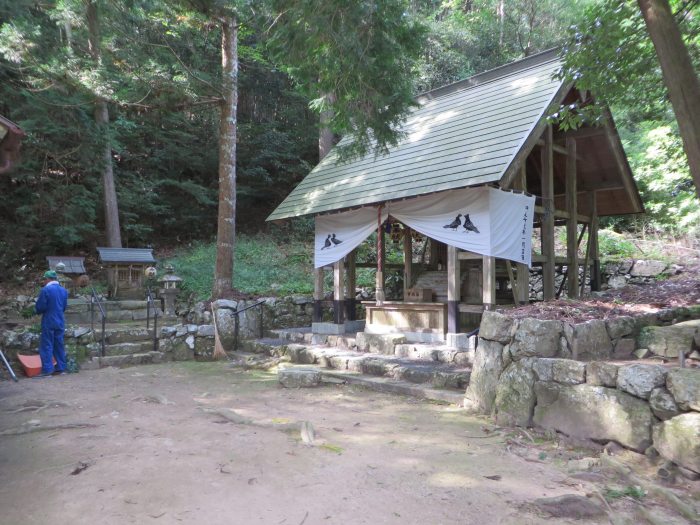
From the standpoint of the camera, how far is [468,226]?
24.9 feet

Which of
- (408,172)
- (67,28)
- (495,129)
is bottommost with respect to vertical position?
(408,172)

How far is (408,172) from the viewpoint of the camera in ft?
29.0

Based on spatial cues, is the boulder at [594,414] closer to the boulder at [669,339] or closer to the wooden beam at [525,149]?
the boulder at [669,339]

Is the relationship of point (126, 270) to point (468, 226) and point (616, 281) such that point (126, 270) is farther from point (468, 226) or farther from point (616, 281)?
point (616, 281)

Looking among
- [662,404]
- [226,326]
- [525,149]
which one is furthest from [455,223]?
[226,326]

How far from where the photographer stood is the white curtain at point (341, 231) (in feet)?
31.0

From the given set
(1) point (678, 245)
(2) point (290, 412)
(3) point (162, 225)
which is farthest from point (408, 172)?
(3) point (162, 225)

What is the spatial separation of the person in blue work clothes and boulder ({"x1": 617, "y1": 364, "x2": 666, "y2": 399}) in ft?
27.5

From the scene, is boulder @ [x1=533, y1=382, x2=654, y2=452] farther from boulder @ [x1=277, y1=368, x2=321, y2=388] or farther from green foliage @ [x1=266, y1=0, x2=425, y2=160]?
green foliage @ [x1=266, y1=0, x2=425, y2=160]

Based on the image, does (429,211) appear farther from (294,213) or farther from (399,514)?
(399,514)

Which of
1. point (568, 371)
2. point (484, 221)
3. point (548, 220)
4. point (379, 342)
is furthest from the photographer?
point (548, 220)

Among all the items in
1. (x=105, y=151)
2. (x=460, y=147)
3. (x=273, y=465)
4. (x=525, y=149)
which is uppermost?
(x=105, y=151)

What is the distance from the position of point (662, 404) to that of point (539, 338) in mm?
1366

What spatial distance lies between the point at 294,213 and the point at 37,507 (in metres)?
8.08
